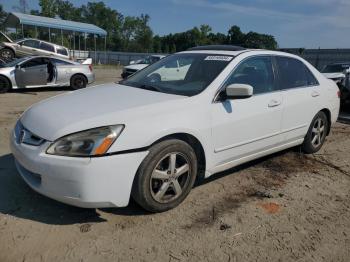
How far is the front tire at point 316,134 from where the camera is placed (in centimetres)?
565

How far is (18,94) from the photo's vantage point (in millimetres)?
12258

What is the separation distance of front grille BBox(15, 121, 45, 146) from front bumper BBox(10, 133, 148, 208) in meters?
0.06

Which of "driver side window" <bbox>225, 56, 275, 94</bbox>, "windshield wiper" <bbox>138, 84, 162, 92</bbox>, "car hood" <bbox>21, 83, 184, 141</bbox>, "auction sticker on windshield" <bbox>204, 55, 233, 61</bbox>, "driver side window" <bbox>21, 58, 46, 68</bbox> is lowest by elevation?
"driver side window" <bbox>21, 58, 46, 68</bbox>

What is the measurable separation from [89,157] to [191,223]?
1163 millimetres

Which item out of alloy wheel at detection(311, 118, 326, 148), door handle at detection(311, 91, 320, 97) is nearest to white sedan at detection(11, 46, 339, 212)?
door handle at detection(311, 91, 320, 97)

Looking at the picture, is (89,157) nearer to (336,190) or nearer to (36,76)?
(336,190)

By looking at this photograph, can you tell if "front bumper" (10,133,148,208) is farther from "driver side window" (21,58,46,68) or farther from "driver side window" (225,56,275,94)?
"driver side window" (21,58,46,68)

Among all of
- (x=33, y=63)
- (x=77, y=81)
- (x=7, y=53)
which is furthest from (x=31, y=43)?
(x=33, y=63)

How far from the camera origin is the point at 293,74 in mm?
5258

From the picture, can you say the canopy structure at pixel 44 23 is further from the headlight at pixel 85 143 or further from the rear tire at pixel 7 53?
the headlight at pixel 85 143

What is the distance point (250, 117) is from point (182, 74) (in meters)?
0.96

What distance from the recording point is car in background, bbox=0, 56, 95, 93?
1232 centimetres

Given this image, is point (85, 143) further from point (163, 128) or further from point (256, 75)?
point (256, 75)

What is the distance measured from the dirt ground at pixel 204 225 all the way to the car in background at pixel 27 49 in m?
20.6
